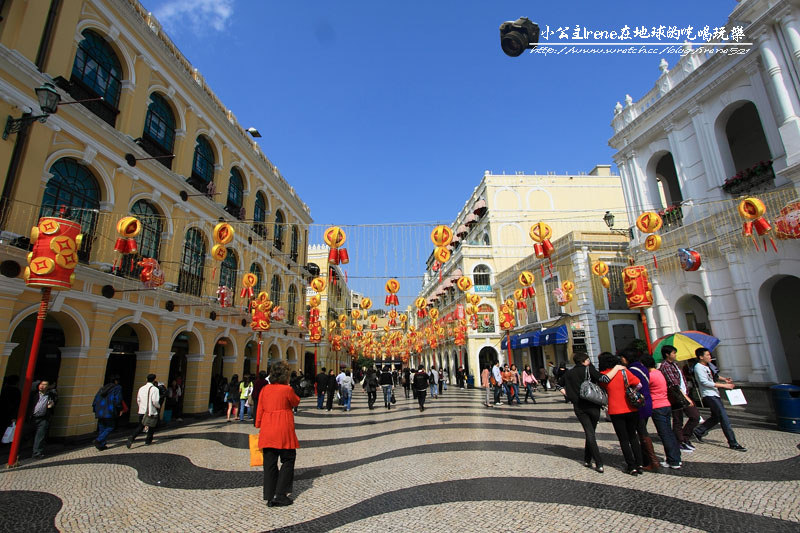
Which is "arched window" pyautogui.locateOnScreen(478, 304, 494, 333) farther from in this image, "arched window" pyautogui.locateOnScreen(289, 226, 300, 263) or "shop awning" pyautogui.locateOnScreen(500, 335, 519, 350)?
"arched window" pyautogui.locateOnScreen(289, 226, 300, 263)

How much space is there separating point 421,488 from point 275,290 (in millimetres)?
19549

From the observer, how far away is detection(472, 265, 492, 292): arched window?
31547 mm

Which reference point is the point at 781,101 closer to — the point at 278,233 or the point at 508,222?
the point at 508,222

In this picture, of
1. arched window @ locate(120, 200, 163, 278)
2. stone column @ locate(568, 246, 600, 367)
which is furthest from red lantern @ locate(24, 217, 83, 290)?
stone column @ locate(568, 246, 600, 367)

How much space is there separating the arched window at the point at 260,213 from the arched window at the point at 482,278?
17.5m

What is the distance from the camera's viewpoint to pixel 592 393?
5.37 meters

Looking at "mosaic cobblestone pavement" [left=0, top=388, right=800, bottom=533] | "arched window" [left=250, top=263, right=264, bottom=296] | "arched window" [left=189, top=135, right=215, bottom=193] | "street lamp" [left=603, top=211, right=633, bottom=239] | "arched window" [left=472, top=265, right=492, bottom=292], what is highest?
"arched window" [left=189, top=135, right=215, bottom=193]

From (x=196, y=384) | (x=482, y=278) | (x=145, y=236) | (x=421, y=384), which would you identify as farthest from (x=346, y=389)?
(x=482, y=278)

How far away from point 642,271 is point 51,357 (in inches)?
800

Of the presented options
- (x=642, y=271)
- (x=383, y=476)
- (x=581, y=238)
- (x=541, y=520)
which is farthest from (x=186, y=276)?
(x=581, y=238)

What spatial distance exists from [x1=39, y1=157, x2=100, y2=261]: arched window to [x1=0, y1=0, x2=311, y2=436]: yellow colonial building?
0.03 meters

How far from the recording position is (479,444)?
7586 mm

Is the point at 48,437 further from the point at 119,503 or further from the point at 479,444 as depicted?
the point at 479,444

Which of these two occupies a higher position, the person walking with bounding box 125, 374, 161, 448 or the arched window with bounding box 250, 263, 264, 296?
the arched window with bounding box 250, 263, 264, 296
